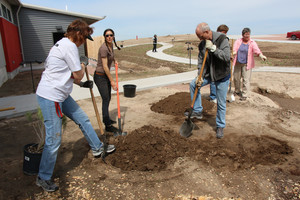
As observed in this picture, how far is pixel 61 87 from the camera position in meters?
2.76

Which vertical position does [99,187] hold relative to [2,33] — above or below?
below

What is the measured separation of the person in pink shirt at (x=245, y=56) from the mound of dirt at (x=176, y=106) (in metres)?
1.36

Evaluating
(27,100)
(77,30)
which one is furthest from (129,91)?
(77,30)

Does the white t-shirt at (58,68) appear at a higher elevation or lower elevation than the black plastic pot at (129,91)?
higher

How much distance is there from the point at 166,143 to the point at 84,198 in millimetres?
1598

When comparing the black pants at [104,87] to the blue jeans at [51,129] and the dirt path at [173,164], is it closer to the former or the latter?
the dirt path at [173,164]

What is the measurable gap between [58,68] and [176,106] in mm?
3910

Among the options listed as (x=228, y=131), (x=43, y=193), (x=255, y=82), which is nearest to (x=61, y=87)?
(x=43, y=193)

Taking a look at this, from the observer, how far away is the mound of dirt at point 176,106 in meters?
6.01

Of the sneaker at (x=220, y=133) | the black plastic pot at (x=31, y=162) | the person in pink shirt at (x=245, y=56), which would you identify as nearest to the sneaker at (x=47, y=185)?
the black plastic pot at (x=31, y=162)

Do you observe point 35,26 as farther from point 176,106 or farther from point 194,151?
point 194,151

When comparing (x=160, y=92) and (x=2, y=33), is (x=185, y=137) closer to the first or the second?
(x=160, y=92)

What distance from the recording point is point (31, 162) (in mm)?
3240

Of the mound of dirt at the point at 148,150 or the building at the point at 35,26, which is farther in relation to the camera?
the building at the point at 35,26
